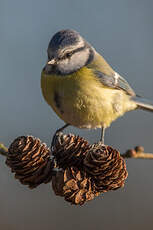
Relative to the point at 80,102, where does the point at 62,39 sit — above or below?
above

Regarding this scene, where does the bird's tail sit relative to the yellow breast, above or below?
below

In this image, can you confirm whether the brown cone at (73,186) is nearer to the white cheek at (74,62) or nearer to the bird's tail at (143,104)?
the white cheek at (74,62)

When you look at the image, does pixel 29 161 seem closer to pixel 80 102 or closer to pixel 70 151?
pixel 70 151

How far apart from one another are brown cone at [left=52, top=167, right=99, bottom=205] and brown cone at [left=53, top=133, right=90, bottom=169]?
73 mm

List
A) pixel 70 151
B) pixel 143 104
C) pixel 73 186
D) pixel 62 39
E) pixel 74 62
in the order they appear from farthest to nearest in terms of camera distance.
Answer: pixel 143 104 < pixel 74 62 < pixel 62 39 < pixel 70 151 < pixel 73 186

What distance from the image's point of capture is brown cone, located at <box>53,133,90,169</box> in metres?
1.28

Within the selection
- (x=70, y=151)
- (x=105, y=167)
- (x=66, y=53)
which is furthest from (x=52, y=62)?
(x=105, y=167)

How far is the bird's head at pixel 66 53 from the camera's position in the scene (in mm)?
1621

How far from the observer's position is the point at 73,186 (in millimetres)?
1167

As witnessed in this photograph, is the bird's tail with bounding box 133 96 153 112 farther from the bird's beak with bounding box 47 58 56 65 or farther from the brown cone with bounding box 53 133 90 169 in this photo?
the brown cone with bounding box 53 133 90 169

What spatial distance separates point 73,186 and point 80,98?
1.87 ft

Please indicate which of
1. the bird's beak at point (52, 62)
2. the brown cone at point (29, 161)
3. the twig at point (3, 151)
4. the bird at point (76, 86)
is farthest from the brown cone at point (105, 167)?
the bird's beak at point (52, 62)

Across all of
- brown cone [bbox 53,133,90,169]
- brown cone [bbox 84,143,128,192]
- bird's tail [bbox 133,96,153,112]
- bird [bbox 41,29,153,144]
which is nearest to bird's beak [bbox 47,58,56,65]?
bird [bbox 41,29,153,144]

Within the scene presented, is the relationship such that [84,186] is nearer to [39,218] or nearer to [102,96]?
[102,96]
